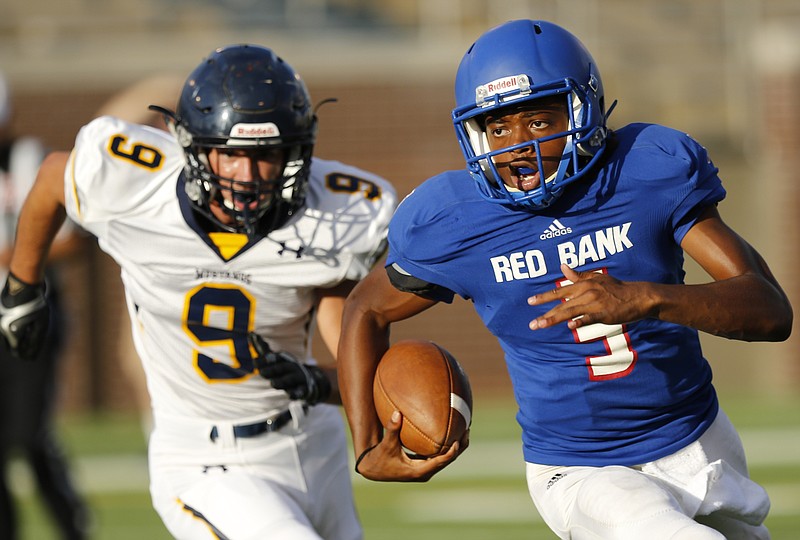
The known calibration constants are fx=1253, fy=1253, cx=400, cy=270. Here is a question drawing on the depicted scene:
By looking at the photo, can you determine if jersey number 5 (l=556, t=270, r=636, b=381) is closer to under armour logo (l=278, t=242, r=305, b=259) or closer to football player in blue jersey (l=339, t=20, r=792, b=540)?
football player in blue jersey (l=339, t=20, r=792, b=540)

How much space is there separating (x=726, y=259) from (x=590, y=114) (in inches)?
19.2

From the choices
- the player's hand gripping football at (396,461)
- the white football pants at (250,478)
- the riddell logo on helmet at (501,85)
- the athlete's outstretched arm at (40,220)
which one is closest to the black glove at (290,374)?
the white football pants at (250,478)

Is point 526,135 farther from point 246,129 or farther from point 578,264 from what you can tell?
point 246,129

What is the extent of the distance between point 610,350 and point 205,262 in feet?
4.11

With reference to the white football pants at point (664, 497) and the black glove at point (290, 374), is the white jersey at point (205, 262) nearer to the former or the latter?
the black glove at point (290, 374)

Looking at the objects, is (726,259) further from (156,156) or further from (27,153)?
(27,153)

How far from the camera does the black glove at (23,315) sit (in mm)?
4043

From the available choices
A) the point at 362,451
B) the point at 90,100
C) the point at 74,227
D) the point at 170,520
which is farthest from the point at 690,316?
the point at 90,100

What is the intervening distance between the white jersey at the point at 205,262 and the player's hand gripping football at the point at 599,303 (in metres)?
1.16

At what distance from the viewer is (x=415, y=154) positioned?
11930mm

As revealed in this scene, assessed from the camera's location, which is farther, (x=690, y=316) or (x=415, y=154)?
(x=415, y=154)

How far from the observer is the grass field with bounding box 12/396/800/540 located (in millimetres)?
6367

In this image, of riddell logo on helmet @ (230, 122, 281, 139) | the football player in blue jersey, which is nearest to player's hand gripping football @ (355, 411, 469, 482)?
the football player in blue jersey

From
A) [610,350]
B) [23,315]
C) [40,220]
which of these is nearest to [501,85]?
[610,350]
